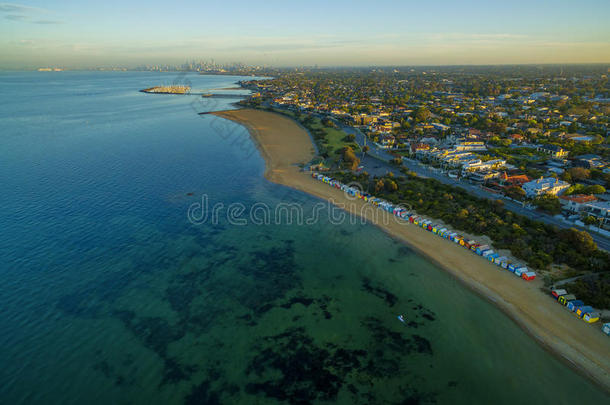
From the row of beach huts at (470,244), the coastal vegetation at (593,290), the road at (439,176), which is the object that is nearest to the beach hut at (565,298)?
Answer: the row of beach huts at (470,244)

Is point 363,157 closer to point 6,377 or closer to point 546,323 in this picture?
point 546,323

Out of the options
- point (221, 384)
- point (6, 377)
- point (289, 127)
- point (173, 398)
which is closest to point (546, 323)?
point (221, 384)

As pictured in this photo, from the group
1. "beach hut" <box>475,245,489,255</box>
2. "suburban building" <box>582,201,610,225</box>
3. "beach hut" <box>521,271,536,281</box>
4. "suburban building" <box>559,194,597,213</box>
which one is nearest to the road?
"suburban building" <box>582,201,610,225</box>

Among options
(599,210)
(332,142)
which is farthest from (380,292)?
(332,142)

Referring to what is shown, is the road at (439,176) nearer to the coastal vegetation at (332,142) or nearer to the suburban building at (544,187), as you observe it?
the coastal vegetation at (332,142)

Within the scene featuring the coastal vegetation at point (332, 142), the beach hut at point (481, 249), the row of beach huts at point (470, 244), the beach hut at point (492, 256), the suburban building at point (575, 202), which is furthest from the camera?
the coastal vegetation at point (332, 142)

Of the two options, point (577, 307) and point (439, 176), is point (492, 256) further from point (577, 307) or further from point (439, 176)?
point (439, 176)
